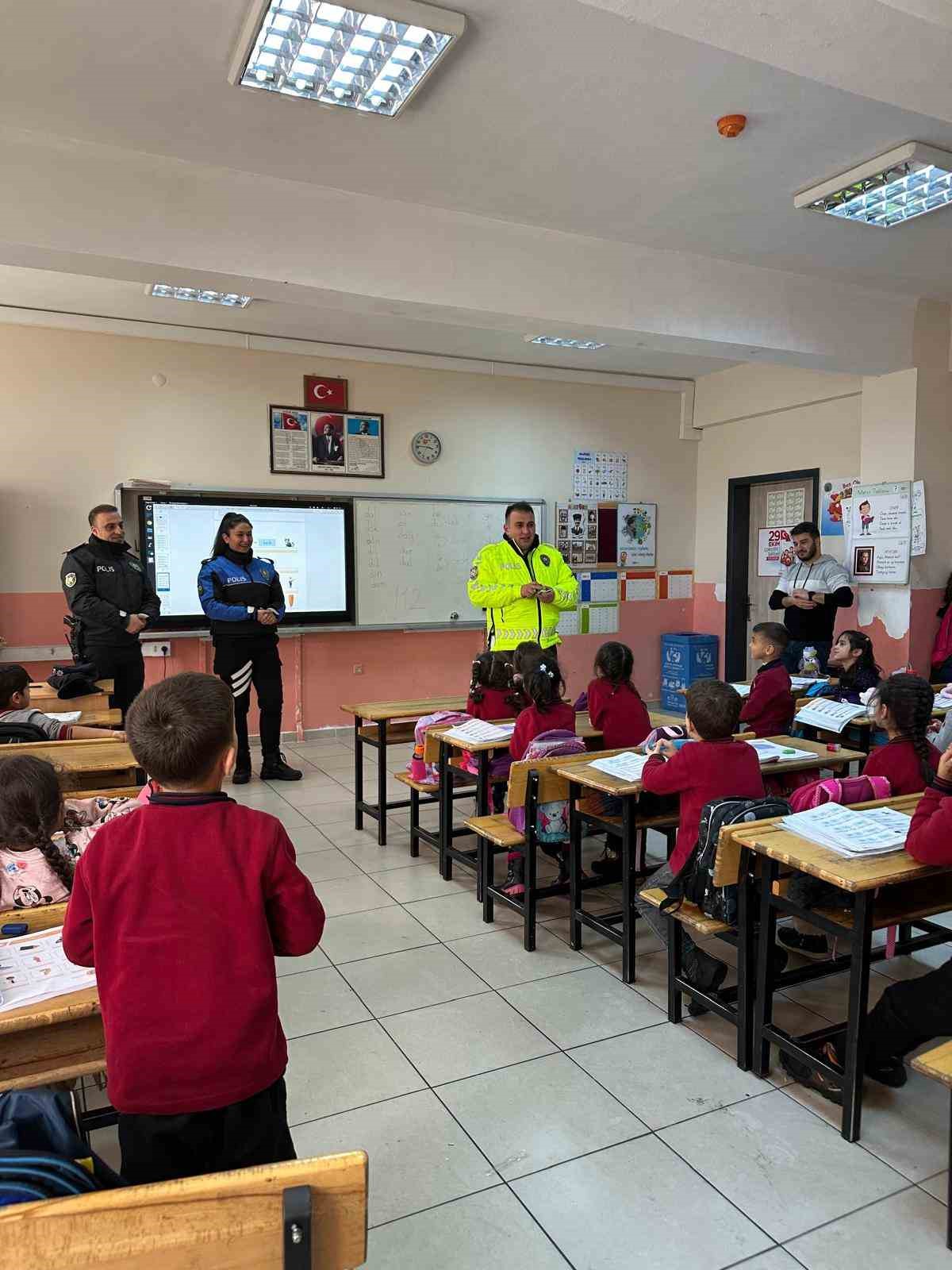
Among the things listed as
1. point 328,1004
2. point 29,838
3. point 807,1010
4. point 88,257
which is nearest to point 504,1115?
point 328,1004

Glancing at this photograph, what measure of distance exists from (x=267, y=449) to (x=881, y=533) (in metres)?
4.39

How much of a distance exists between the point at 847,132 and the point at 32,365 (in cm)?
489

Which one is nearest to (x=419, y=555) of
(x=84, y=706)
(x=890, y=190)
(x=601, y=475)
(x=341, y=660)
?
(x=341, y=660)

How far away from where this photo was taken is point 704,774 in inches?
101

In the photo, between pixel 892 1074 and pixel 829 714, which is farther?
pixel 829 714

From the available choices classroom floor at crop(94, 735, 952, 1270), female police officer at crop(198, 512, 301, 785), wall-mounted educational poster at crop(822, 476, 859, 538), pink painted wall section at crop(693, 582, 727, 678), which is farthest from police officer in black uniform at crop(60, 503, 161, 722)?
pink painted wall section at crop(693, 582, 727, 678)

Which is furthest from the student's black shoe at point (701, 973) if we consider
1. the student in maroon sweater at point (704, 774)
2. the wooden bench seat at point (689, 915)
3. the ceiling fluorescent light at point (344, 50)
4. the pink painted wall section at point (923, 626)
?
the pink painted wall section at point (923, 626)

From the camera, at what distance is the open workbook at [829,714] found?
3.92 metres

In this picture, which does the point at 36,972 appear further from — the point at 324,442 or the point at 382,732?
the point at 324,442

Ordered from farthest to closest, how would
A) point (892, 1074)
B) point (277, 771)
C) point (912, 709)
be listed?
point (277, 771) < point (912, 709) < point (892, 1074)

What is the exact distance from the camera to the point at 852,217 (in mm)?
4152

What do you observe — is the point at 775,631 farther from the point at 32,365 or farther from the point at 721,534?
the point at 32,365

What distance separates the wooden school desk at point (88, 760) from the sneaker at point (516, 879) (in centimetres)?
146

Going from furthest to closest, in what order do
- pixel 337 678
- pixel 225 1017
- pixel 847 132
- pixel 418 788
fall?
pixel 337 678, pixel 418 788, pixel 847 132, pixel 225 1017
